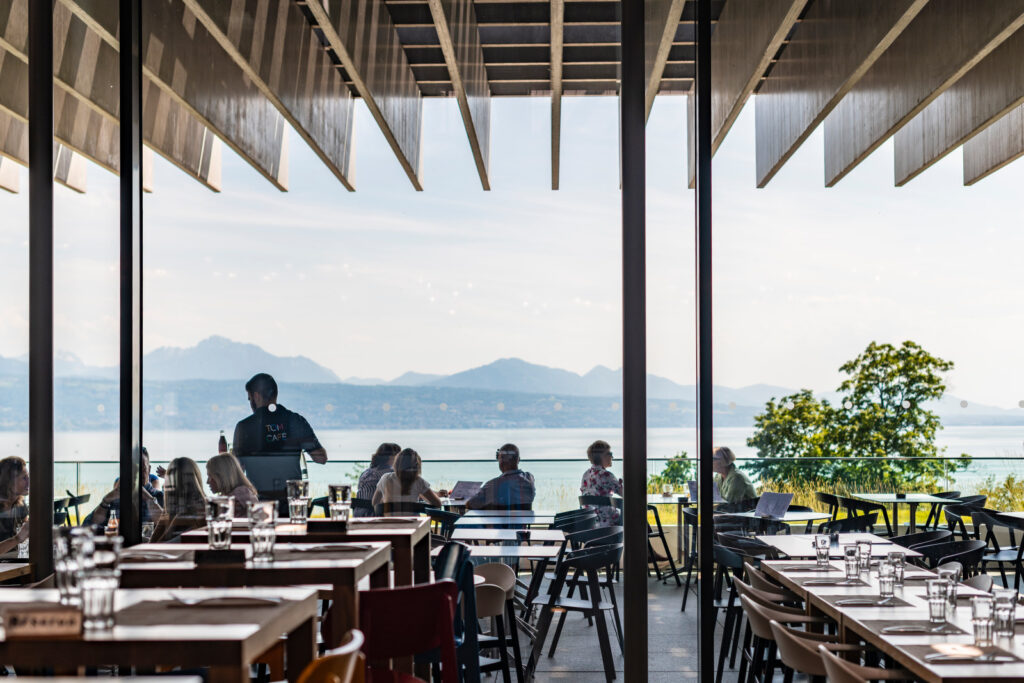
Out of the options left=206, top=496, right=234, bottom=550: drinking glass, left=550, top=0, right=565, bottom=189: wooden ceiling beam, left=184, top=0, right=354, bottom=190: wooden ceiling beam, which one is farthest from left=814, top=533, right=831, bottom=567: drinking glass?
left=184, top=0, right=354, bottom=190: wooden ceiling beam

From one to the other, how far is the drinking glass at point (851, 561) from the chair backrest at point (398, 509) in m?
1.89

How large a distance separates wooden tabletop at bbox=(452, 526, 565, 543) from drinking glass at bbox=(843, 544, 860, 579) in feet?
4.06

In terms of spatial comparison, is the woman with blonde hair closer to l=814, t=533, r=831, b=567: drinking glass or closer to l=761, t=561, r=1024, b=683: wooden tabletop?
l=761, t=561, r=1024, b=683: wooden tabletop

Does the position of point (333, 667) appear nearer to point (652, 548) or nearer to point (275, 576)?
point (275, 576)

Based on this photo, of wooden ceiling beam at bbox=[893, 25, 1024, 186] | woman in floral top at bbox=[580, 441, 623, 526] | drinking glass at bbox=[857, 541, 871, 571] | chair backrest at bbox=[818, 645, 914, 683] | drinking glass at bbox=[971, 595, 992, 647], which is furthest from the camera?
wooden ceiling beam at bbox=[893, 25, 1024, 186]

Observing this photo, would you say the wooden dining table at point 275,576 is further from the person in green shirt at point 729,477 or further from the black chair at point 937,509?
the black chair at point 937,509

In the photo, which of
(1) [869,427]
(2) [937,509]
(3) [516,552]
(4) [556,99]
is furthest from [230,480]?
(2) [937,509]

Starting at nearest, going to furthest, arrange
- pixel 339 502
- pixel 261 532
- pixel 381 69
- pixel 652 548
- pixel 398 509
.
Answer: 1. pixel 261 532
2. pixel 339 502
3. pixel 652 548
4. pixel 398 509
5. pixel 381 69

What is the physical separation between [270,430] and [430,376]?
2.60ft

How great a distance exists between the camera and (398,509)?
4.43 meters

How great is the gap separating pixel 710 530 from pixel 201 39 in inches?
134

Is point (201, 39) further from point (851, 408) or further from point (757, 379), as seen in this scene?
point (851, 408)

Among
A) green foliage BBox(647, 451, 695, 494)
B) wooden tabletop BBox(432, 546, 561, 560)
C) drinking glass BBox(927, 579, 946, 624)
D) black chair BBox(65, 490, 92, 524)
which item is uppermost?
green foliage BBox(647, 451, 695, 494)

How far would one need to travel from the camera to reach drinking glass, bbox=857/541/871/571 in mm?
4086
